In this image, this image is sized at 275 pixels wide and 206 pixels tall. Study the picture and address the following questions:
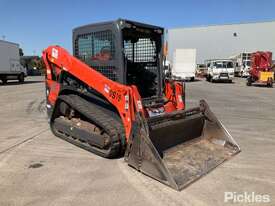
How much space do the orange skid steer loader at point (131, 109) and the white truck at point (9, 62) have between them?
69.0 feet

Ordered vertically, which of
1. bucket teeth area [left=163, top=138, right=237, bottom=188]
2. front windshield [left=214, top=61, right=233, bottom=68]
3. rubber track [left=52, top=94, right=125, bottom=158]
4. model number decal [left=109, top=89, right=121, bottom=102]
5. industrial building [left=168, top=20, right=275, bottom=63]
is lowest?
bucket teeth area [left=163, top=138, right=237, bottom=188]

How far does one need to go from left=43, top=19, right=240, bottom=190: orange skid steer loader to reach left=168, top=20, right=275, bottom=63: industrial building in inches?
1643

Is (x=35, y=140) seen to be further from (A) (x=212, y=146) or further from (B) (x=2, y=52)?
(B) (x=2, y=52)

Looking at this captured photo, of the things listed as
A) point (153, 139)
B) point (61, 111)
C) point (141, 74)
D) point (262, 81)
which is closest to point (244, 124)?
point (141, 74)

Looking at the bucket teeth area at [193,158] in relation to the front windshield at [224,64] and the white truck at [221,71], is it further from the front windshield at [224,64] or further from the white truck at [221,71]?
the front windshield at [224,64]

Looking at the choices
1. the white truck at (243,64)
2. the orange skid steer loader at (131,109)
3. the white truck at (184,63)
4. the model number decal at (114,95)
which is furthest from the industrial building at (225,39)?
the model number decal at (114,95)

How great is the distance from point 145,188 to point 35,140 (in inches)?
132

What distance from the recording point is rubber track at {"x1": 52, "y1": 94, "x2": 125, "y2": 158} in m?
4.68

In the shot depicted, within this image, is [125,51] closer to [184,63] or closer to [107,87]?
[107,87]

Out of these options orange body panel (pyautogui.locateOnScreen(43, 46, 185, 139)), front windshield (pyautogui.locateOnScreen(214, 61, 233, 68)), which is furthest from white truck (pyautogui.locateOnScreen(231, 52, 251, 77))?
orange body panel (pyautogui.locateOnScreen(43, 46, 185, 139))

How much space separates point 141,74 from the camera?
19.9 ft

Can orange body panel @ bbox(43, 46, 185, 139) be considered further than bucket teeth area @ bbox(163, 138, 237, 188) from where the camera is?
Yes

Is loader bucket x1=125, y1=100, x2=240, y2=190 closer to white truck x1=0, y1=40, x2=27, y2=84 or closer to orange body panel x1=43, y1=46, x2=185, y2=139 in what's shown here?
orange body panel x1=43, y1=46, x2=185, y2=139

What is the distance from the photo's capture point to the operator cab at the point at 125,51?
516 centimetres
